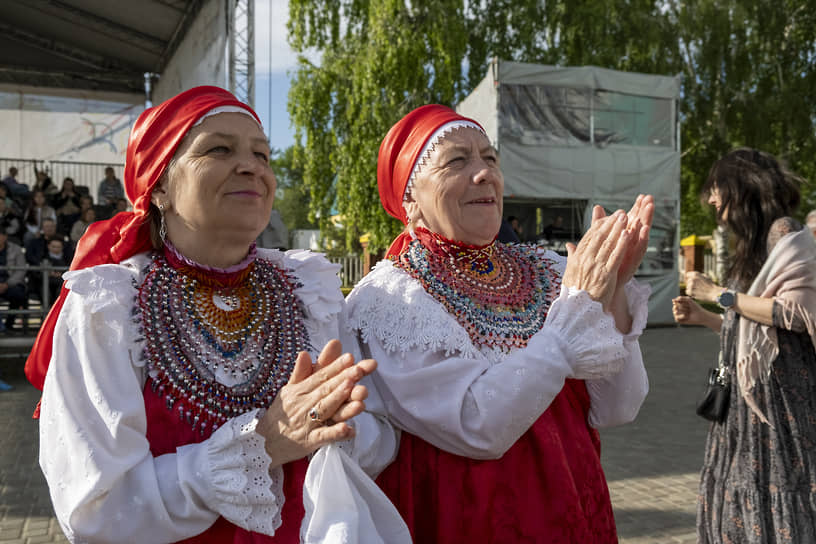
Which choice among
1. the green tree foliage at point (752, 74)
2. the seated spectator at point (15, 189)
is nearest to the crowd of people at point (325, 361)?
the seated spectator at point (15, 189)

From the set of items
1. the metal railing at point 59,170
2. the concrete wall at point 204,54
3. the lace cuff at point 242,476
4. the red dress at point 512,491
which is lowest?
the red dress at point 512,491

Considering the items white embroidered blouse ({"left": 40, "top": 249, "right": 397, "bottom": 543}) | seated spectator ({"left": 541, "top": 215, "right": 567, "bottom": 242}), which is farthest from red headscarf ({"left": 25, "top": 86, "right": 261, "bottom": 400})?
seated spectator ({"left": 541, "top": 215, "right": 567, "bottom": 242})

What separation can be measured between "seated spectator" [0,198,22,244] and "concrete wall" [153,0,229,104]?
354 centimetres

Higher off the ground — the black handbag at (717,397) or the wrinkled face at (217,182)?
the wrinkled face at (217,182)

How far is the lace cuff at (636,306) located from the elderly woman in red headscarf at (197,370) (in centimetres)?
73

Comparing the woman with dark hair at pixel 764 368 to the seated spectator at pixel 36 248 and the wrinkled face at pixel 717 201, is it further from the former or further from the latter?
the seated spectator at pixel 36 248

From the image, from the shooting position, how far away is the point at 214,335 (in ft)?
5.62

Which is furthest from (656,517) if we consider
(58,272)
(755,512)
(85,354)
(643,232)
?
(58,272)

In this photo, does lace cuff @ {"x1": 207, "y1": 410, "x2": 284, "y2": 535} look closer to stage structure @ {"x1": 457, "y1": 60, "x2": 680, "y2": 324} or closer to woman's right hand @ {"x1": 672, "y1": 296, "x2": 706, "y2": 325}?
woman's right hand @ {"x1": 672, "y1": 296, "x2": 706, "y2": 325}

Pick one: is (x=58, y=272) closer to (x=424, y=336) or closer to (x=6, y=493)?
(x=6, y=493)

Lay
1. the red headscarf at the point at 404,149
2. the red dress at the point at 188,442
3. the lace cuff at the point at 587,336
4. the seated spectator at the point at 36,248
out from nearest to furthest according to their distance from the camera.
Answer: the red dress at the point at 188,442 < the lace cuff at the point at 587,336 < the red headscarf at the point at 404,149 < the seated spectator at the point at 36,248

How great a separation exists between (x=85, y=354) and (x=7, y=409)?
669 centimetres

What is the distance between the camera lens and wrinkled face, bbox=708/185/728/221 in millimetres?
3062

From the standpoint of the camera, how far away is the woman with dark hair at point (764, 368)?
279 centimetres
